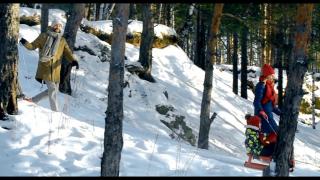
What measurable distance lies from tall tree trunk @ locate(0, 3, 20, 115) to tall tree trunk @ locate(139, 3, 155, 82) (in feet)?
29.3

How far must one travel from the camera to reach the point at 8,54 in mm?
7805

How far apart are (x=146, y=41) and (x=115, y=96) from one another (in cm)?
1087

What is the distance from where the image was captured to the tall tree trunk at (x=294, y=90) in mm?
6277

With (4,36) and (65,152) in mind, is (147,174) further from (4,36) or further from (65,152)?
(4,36)

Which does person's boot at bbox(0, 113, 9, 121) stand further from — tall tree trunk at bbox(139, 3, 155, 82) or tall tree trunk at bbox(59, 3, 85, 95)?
tall tree trunk at bbox(139, 3, 155, 82)

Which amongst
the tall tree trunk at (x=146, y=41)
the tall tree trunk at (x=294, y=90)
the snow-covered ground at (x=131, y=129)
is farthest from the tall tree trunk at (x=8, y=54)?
the tall tree trunk at (x=146, y=41)

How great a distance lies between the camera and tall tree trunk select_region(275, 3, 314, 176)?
20.6ft

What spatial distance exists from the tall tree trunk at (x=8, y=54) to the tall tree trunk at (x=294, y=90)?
416 cm

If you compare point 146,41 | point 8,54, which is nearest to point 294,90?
point 8,54

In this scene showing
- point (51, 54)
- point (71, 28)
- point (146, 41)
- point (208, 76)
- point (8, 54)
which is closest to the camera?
point (8, 54)

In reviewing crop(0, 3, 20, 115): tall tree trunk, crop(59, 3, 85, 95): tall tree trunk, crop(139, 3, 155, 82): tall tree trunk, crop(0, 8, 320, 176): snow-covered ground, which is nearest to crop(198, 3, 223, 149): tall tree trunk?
crop(0, 8, 320, 176): snow-covered ground

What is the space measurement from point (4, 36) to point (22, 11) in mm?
12082

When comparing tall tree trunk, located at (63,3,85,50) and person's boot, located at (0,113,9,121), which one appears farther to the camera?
tall tree trunk, located at (63,3,85,50)

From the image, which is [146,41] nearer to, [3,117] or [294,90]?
[3,117]
